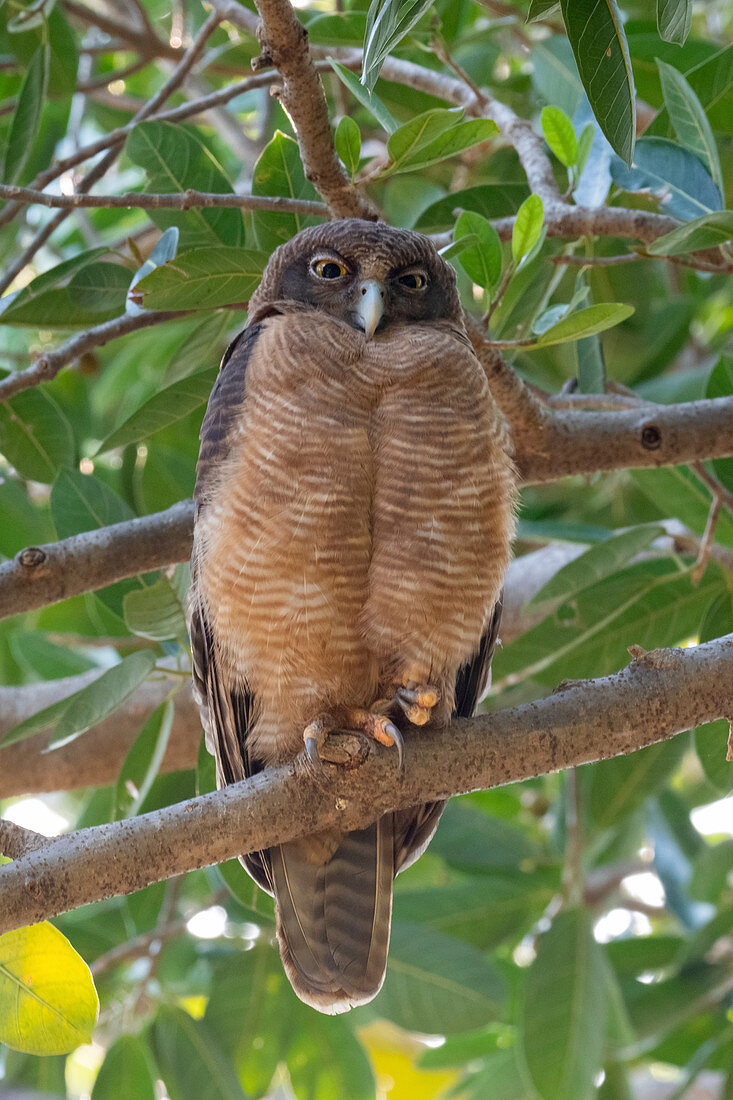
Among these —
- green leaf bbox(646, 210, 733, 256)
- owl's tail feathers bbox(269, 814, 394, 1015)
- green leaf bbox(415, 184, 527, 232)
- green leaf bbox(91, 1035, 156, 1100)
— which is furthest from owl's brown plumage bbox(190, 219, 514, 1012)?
green leaf bbox(91, 1035, 156, 1100)

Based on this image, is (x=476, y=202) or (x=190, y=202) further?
(x=476, y=202)

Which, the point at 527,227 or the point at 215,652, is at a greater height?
the point at 527,227

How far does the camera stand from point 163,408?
10.9 feet

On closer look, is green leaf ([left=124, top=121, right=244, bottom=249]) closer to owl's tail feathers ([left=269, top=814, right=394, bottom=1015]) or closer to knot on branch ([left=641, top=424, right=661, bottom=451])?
knot on branch ([left=641, top=424, right=661, bottom=451])

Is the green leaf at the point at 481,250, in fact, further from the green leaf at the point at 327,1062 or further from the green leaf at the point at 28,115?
the green leaf at the point at 327,1062

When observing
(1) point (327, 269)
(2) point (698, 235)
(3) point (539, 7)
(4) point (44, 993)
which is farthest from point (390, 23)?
(4) point (44, 993)

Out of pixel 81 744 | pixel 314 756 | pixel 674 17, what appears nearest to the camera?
pixel 674 17

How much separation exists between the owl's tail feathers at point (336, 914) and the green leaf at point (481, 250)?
1.53 metres

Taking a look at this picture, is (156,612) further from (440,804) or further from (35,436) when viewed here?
(440,804)

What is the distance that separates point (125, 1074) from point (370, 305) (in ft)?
9.63

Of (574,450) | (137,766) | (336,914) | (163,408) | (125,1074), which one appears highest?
(163,408)

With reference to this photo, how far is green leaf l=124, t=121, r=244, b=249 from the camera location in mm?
3238

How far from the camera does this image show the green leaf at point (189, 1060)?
3799 millimetres

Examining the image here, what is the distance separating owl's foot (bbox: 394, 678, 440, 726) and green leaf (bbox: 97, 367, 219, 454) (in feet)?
4.02
